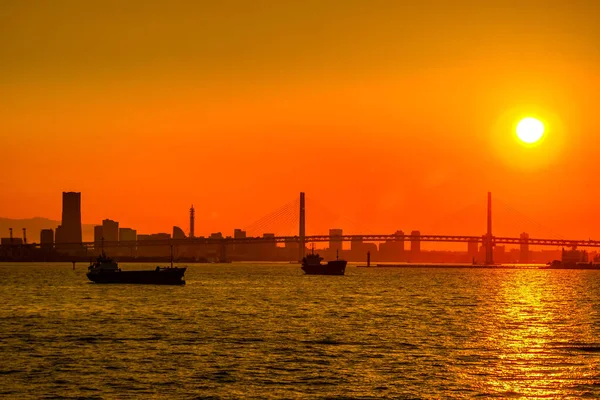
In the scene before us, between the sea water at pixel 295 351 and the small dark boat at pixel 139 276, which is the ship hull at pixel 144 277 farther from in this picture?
the sea water at pixel 295 351

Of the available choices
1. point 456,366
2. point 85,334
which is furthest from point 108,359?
point 456,366

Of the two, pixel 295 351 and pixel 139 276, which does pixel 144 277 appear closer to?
pixel 139 276

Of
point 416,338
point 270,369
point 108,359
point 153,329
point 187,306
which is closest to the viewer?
point 270,369

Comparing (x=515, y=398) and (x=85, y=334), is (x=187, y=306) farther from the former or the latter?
(x=515, y=398)

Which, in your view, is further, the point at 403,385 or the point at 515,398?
the point at 403,385

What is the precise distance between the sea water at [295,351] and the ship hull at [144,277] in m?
50.2

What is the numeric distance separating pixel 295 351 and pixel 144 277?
93.4m

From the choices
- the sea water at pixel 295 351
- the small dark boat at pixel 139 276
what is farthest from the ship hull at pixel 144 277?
the sea water at pixel 295 351

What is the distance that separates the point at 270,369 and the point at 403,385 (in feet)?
24.0

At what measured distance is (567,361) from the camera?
4659cm

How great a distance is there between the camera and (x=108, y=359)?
4653cm

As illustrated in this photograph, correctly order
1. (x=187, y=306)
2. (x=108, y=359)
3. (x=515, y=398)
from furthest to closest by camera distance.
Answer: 1. (x=187, y=306)
2. (x=108, y=359)
3. (x=515, y=398)

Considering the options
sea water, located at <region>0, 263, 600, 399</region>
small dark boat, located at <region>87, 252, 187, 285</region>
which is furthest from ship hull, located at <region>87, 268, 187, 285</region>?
sea water, located at <region>0, 263, 600, 399</region>

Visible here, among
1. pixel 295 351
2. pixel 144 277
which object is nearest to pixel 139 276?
pixel 144 277
